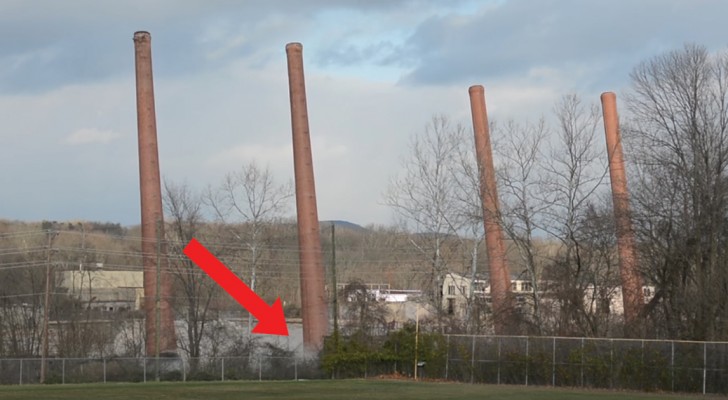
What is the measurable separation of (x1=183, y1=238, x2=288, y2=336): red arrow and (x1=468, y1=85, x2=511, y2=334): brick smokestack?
16527 millimetres

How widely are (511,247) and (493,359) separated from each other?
1657 centimetres

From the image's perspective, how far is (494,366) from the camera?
145 feet

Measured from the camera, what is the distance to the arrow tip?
6550 cm

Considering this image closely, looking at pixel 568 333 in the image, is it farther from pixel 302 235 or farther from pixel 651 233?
pixel 302 235

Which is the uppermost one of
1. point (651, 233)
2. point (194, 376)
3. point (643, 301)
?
point (651, 233)

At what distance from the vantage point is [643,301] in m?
49.8

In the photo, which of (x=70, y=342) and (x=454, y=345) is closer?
(x=454, y=345)

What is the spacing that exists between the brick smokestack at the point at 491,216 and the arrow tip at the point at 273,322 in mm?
16527

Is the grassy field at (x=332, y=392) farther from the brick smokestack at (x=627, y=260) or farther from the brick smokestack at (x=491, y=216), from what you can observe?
the brick smokestack at (x=491, y=216)

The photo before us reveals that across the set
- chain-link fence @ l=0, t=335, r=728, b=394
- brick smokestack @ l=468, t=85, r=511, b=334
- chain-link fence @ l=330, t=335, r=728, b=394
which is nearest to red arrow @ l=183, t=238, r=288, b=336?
chain-link fence @ l=0, t=335, r=728, b=394

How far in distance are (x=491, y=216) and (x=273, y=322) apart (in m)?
22.2

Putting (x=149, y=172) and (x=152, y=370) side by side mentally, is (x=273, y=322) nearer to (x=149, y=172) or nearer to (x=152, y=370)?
(x=152, y=370)

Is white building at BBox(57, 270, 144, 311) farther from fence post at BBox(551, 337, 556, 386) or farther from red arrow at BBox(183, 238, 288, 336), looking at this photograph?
fence post at BBox(551, 337, 556, 386)

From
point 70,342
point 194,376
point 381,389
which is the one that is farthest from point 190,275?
point 381,389
